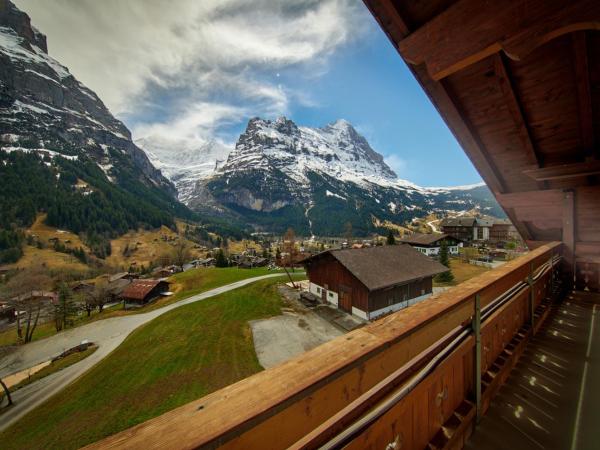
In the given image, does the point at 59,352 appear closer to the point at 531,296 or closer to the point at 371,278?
the point at 371,278

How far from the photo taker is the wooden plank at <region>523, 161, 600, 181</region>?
467cm

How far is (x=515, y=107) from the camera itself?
3.91 metres

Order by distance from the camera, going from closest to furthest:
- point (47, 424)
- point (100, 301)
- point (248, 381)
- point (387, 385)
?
point (248, 381), point (387, 385), point (47, 424), point (100, 301)

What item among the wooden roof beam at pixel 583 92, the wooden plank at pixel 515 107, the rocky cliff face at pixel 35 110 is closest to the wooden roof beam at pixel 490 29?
A: the wooden plank at pixel 515 107

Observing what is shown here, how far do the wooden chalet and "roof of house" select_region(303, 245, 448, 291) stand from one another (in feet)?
50.6

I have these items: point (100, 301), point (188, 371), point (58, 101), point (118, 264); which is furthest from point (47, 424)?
point (58, 101)

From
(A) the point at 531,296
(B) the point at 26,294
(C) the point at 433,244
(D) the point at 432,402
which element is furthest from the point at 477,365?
(C) the point at 433,244

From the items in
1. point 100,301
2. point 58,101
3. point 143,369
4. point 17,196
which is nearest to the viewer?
point 143,369

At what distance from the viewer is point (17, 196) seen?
419 ft

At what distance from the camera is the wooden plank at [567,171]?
15.3 feet

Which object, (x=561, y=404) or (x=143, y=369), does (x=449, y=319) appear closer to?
(x=561, y=404)

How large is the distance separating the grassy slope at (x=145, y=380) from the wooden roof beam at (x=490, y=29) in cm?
1543

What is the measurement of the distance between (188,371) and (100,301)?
137 feet

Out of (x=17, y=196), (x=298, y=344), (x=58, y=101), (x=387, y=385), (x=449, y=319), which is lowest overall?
(x=298, y=344)
